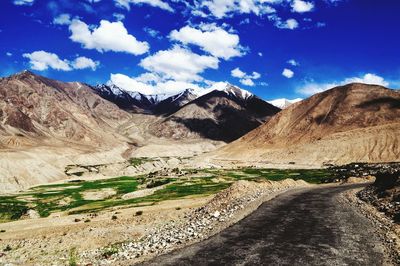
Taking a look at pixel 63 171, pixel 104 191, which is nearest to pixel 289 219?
pixel 104 191

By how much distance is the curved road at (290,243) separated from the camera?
22.7m

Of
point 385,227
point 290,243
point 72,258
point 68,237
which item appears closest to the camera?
point 290,243

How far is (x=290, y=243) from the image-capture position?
26234 mm

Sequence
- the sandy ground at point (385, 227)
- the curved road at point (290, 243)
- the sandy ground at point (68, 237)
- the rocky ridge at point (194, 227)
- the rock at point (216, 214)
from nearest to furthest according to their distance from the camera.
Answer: the curved road at point (290, 243)
the sandy ground at point (385, 227)
the rocky ridge at point (194, 227)
the sandy ground at point (68, 237)
the rock at point (216, 214)

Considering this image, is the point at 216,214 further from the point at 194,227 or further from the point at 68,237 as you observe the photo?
the point at 68,237

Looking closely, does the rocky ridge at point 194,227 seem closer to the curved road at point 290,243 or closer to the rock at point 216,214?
the rock at point 216,214

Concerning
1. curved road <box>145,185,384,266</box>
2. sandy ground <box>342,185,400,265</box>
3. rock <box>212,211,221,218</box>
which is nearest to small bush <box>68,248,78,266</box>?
curved road <box>145,185,384,266</box>

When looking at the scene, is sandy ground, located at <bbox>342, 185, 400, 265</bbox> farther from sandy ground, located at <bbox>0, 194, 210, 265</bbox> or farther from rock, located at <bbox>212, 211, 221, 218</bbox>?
sandy ground, located at <bbox>0, 194, 210, 265</bbox>

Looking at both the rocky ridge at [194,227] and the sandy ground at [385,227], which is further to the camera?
the rocky ridge at [194,227]

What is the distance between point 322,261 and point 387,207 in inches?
791

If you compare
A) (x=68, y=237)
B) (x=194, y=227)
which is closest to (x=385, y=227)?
(x=194, y=227)

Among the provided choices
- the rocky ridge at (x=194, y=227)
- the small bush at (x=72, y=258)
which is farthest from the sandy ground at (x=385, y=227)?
the small bush at (x=72, y=258)

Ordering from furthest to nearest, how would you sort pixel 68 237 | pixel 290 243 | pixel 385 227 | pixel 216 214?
pixel 68 237, pixel 216 214, pixel 385 227, pixel 290 243

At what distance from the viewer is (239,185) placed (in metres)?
46.8
